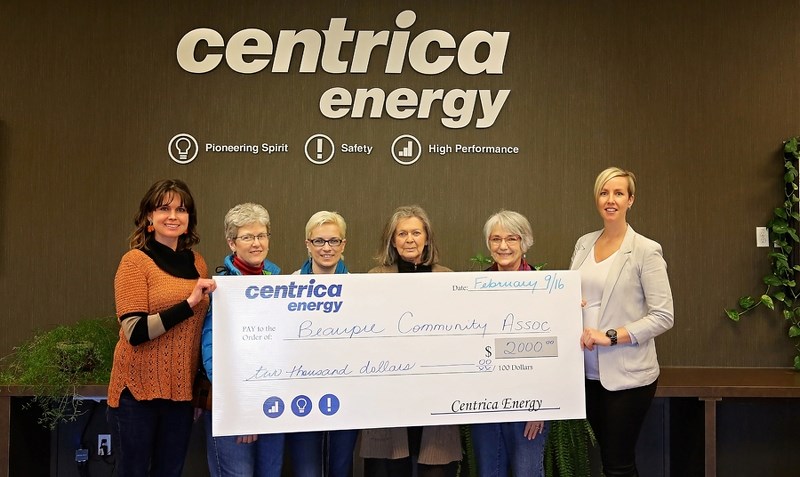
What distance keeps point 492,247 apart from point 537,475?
92 centimetres

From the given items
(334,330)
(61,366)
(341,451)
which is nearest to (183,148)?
(61,366)

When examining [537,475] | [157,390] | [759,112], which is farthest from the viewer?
[759,112]

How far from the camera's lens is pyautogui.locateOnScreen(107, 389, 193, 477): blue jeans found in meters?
2.36

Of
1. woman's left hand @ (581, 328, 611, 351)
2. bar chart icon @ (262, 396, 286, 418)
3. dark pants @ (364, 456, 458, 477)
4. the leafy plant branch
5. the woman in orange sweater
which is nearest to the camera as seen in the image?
the woman in orange sweater

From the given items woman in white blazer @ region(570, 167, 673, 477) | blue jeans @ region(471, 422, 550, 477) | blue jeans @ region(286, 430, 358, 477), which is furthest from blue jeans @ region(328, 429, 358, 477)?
woman in white blazer @ region(570, 167, 673, 477)

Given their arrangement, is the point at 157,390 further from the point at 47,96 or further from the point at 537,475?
the point at 47,96

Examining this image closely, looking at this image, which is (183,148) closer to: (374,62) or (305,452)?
(374,62)

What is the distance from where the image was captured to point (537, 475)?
2.62 meters

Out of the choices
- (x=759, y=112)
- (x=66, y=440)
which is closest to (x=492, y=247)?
(x=759, y=112)

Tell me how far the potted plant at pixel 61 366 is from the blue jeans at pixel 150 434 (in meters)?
0.77

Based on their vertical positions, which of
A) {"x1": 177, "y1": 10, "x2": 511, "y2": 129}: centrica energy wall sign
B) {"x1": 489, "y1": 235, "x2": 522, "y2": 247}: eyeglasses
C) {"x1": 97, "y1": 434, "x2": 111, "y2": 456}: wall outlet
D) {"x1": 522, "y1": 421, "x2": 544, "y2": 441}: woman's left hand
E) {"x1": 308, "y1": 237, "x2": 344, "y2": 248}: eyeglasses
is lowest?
{"x1": 97, "y1": 434, "x2": 111, "y2": 456}: wall outlet

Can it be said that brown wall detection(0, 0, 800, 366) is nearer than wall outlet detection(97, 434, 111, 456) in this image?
No

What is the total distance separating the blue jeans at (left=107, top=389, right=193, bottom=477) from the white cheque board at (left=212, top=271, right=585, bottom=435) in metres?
0.16

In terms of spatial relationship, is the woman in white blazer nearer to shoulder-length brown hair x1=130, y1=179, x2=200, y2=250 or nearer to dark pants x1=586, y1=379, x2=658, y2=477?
dark pants x1=586, y1=379, x2=658, y2=477
